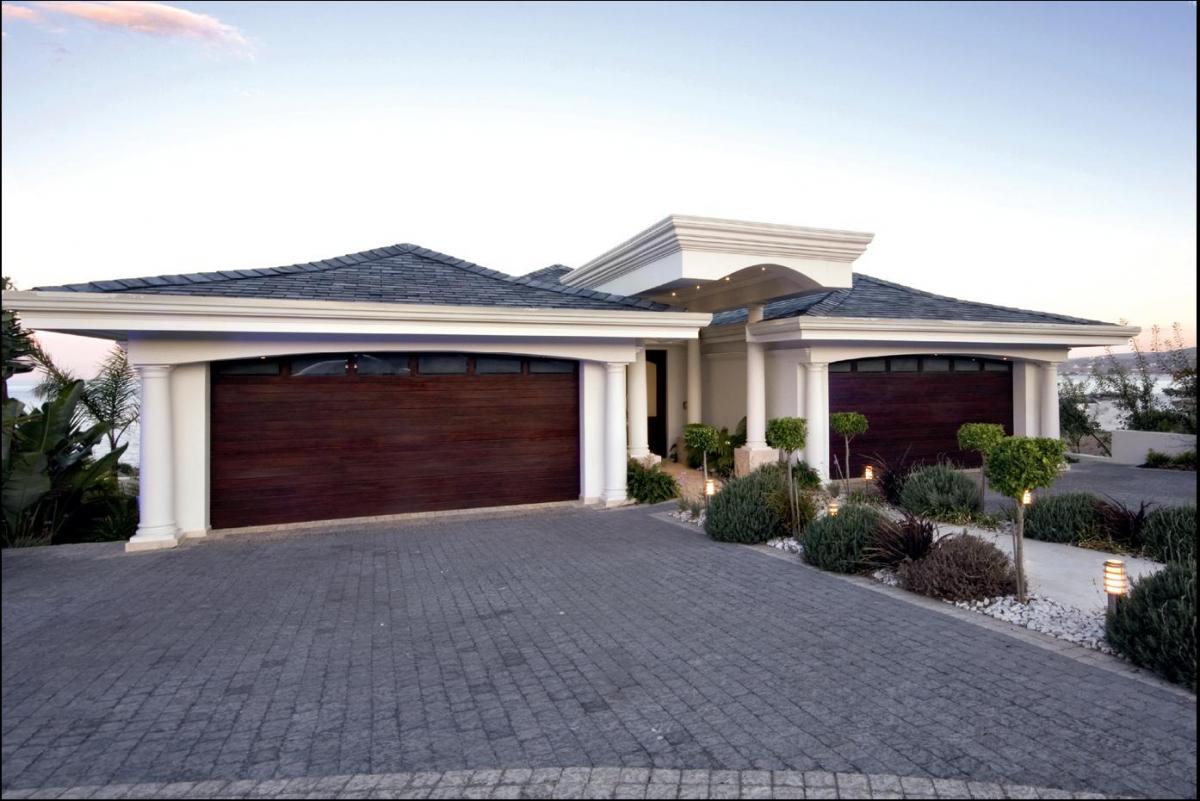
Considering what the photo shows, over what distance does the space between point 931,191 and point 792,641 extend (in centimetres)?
1124

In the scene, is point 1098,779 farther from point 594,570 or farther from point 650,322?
point 650,322

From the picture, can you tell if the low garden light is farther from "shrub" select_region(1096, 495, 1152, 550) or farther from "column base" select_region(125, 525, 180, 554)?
"column base" select_region(125, 525, 180, 554)

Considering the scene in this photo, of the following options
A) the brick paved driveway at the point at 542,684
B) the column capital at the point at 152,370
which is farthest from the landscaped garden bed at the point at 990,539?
the column capital at the point at 152,370

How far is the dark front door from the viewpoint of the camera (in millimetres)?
18391

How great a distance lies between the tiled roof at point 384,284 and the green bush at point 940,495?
17.3ft

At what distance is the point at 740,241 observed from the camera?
1195 centimetres

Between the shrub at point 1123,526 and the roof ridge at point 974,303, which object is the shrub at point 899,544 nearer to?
the shrub at point 1123,526

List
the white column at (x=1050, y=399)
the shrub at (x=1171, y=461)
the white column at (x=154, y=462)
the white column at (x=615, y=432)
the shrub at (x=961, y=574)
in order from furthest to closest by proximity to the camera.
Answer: the white column at (x=1050, y=399) → the shrub at (x=1171, y=461) → the white column at (x=615, y=432) → the white column at (x=154, y=462) → the shrub at (x=961, y=574)

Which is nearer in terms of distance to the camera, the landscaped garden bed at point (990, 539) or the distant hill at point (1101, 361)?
the landscaped garden bed at point (990, 539)

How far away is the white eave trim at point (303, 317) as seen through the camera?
8.90 meters

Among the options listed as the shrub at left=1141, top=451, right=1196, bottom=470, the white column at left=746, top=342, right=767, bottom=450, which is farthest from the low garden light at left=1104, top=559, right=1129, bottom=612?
the shrub at left=1141, top=451, right=1196, bottom=470

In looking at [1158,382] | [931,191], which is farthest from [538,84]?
[1158,382]

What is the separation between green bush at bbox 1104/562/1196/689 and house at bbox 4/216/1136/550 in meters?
7.97

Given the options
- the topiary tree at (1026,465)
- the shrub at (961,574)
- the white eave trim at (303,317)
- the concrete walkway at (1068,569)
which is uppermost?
the white eave trim at (303,317)
